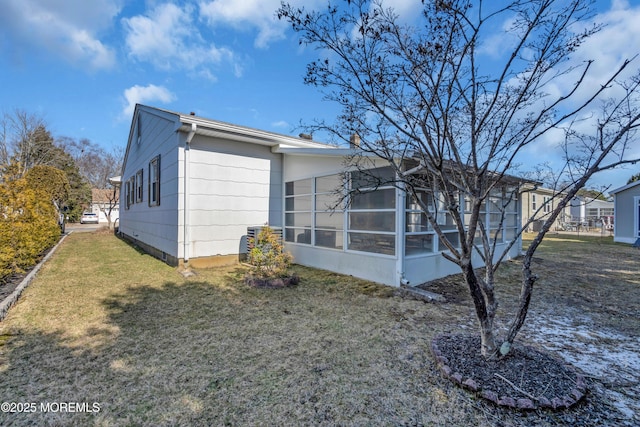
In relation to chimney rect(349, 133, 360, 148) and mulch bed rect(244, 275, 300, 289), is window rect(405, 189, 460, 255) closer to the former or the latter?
chimney rect(349, 133, 360, 148)

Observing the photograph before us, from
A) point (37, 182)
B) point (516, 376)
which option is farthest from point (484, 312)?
point (37, 182)

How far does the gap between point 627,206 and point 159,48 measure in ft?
73.1

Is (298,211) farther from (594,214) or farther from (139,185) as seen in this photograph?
(594,214)

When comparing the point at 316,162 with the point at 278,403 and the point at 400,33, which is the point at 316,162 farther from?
the point at 278,403

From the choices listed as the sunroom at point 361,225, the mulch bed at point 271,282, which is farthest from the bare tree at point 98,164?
the mulch bed at point 271,282

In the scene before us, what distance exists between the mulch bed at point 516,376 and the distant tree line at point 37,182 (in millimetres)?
7527

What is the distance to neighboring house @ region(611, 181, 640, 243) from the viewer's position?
48.0 ft

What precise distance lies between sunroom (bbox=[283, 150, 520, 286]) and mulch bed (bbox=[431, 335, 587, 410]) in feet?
8.29

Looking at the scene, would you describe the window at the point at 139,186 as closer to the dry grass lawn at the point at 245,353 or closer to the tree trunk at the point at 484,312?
the dry grass lawn at the point at 245,353

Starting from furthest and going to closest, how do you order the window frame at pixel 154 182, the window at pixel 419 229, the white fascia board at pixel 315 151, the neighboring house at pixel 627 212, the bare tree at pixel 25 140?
the bare tree at pixel 25 140 → the neighboring house at pixel 627 212 → the window frame at pixel 154 182 → the white fascia board at pixel 315 151 → the window at pixel 419 229

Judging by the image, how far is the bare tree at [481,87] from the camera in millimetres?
2625

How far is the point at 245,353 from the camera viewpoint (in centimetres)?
324

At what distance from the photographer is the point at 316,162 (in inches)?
310

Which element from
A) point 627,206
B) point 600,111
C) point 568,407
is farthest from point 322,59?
A: point 627,206
